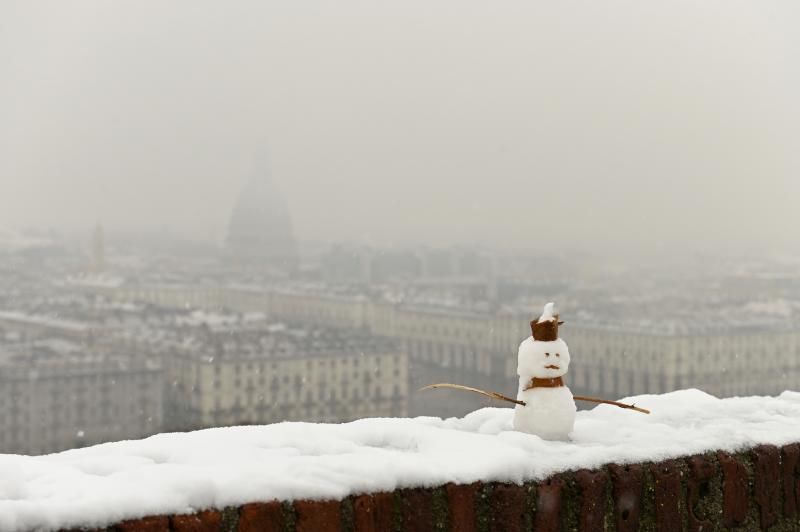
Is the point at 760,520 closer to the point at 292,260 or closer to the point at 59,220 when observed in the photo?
the point at 292,260

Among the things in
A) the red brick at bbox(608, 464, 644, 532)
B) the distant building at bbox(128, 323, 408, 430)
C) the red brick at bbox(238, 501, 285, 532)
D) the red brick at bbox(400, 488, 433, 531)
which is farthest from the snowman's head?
the distant building at bbox(128, 323, 408, 430)

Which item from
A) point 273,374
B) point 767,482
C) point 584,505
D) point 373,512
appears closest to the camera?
point 373,512

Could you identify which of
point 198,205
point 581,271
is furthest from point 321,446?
point 198,205

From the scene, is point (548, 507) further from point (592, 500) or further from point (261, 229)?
point (261, 229)

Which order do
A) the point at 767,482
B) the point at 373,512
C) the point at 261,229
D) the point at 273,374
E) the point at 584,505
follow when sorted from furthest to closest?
the point at 261,229 < the point at 273,374 < the point at 767,482 < the point at 584,505 < the point at 373,512

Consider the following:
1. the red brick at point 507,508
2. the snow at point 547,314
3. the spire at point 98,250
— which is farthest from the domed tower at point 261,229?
the red brick at point 507,508

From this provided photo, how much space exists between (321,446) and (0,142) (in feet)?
152

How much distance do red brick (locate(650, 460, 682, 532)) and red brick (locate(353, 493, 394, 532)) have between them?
11.6 inches

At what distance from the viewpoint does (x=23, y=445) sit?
29.2m

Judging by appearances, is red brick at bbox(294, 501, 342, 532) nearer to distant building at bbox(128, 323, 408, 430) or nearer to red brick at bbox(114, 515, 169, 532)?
red brick at bbox(114, 515, 169, 532)

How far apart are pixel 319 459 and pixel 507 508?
0.57 ft

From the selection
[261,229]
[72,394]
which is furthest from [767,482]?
[261,229]

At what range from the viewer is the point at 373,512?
34.1 inches

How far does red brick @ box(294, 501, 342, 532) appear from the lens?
32.8 inches
